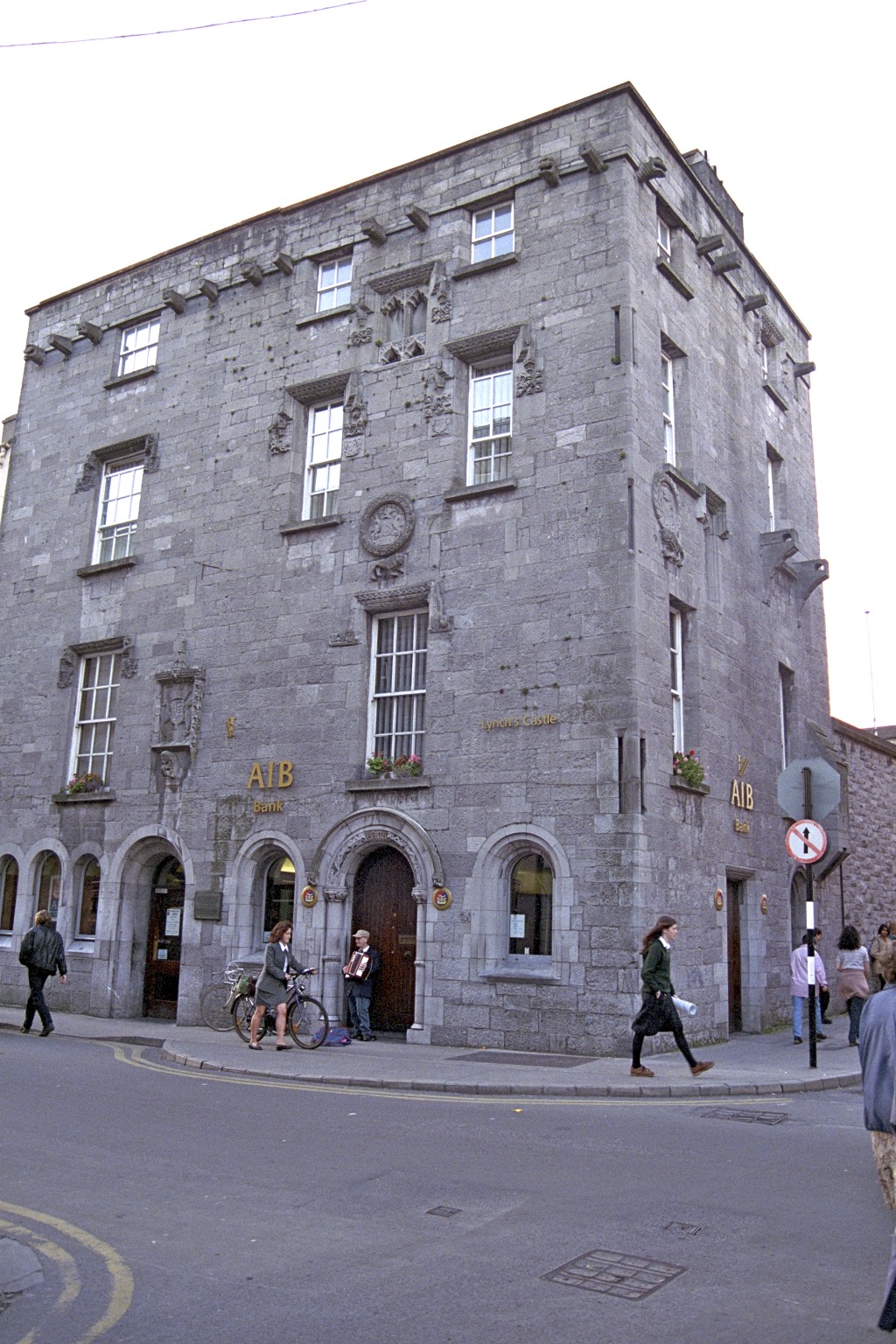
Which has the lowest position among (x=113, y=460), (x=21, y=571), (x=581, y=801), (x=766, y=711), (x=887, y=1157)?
(x=887, y=1157)

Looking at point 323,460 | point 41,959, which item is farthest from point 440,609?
point 41,959

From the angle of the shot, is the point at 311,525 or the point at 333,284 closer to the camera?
the point at 311,525

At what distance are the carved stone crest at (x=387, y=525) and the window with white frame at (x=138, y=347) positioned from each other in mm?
7133

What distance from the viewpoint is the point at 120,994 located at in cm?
1889

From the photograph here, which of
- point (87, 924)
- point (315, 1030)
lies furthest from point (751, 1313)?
point (87, 924)

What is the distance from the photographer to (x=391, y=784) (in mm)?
16328

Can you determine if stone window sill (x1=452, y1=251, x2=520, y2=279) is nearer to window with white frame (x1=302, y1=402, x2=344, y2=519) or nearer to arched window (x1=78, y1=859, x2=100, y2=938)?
window with white frame (x1=302, y1=402, x2=344, y2=519)

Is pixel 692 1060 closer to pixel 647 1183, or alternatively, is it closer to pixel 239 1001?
pixel 647 1183

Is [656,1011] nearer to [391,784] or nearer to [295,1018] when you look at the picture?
[391,784]

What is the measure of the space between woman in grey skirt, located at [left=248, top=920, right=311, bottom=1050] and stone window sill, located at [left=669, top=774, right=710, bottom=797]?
5.66 m

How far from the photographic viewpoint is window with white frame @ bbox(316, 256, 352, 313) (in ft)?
64.6

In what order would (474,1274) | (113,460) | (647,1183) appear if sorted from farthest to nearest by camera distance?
(113,460) < (647,1183) < (474,1274)

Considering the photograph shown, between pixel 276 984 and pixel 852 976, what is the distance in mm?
7641

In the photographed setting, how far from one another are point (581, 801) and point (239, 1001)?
5.61 metres
